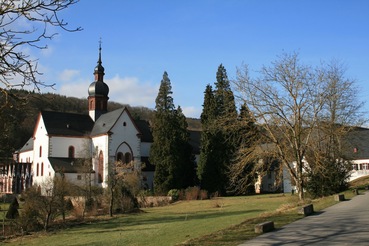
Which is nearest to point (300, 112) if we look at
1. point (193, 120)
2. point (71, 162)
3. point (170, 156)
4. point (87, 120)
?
point (170, 156)

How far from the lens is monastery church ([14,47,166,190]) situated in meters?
54.2

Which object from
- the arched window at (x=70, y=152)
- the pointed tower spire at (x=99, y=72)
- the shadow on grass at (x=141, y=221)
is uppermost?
the pointed tower spire at (x=99, y=72)

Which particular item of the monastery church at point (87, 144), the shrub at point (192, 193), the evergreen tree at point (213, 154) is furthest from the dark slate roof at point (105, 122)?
the shrub at point (192, 193)

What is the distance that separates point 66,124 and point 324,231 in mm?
51648

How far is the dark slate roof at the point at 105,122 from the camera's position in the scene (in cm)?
5547

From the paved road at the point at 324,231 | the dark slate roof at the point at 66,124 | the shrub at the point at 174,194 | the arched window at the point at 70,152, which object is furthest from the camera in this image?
A: the dark slate roof at the point at 66,124

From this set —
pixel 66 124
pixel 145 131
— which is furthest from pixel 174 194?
pixel 66 124

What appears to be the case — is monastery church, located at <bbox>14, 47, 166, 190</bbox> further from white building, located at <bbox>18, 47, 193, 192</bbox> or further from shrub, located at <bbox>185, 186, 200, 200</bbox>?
shrub, located at <bbox>185, 186, 200, 200</bbox>

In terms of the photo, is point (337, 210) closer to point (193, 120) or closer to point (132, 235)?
point (132, 235)

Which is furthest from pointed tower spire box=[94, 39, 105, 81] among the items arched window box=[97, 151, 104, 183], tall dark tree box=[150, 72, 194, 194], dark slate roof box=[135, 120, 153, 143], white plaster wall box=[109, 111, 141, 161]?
tall dark tree box=[150, 72, 194, 194]

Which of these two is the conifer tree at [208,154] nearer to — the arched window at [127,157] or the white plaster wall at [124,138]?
the white plaster wall at [124,138]

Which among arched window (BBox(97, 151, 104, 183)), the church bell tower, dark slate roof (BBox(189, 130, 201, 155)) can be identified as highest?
the church bell tower

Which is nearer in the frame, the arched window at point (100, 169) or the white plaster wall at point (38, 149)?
the arched window at point (100, 169)

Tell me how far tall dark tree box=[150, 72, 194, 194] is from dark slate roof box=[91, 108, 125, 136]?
26.0 feet
